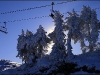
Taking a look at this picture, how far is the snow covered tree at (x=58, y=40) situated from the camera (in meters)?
44.5

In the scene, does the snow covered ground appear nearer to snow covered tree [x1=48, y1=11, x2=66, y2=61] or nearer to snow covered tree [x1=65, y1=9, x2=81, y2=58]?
snow covered tree [x1=48, y1=11, x2=66, y2=61]

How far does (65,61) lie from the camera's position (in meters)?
41.5

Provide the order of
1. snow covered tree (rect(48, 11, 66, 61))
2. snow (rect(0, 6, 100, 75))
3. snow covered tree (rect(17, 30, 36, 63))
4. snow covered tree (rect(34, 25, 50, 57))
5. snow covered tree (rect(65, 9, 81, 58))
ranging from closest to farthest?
1. snow (rect(0, 6, 100, 75))
2. snow covered tree (rect(48, 11, 66, 61))
3. snow covered tree (rect(65, 9, 81, 58))
4. snow covered tree (rect(34, 25, 50, 57))
5. snow covered tree (rect(17, 30, 36, 63))

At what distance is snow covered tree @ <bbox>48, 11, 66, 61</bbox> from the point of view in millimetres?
44463

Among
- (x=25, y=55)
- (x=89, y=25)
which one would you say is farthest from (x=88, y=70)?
(x=25, y=55)

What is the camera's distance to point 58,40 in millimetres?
46438

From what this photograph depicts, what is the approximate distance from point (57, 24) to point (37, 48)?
9.99 m

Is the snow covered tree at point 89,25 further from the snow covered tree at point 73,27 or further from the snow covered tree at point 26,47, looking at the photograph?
the snow covered tree at point 26,47

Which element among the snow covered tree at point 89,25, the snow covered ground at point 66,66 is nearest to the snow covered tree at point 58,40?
the snow covered ground at point 66,66

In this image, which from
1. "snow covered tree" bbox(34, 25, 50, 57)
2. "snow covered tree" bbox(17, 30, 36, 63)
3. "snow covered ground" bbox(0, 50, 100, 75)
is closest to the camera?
"snow covered ground" bbox(0, 50, 100, 75)

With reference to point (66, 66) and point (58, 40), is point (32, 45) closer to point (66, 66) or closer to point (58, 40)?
point (58, 40)

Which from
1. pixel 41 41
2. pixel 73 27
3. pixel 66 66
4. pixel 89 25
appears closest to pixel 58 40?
pixel 73 27

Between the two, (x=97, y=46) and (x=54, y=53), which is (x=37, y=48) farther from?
(x=97, y=46)

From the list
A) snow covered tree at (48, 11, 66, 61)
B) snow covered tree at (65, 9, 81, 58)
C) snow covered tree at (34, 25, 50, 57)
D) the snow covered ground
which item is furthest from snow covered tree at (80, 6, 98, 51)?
snow covered tree at (34, 25, 50, 57)
